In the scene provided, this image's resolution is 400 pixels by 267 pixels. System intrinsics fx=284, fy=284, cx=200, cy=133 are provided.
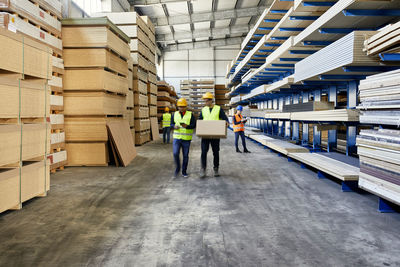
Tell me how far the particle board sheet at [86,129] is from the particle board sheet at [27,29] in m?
1.62

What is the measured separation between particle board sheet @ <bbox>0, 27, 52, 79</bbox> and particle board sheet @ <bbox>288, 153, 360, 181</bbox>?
4.67 metres

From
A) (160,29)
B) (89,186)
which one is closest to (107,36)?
(89,186)

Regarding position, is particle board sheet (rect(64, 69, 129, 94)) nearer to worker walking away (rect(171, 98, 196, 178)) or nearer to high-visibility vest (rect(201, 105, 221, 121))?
worker walking away (rect(171, 98, 196, 178))

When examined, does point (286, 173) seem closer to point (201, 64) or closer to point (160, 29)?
point (160, 29)

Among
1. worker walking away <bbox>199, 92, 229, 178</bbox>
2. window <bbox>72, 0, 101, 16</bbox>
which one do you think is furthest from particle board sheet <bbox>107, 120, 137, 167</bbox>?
window <bbox>72, 0, 101, 16</bbox>

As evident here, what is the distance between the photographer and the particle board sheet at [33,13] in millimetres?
4676

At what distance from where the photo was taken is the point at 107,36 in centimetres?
663

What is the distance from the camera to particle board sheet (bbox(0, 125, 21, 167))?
133 inches

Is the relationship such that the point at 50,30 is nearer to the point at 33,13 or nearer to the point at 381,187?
the point at 33,13

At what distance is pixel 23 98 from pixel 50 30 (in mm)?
2918

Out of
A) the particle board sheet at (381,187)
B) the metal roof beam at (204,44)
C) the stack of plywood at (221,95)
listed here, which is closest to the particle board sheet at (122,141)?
the particle board sheet at (381,187)

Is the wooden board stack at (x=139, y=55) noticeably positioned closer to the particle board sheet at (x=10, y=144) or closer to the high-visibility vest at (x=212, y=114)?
the high-visibility vest at (x=212, y=114)

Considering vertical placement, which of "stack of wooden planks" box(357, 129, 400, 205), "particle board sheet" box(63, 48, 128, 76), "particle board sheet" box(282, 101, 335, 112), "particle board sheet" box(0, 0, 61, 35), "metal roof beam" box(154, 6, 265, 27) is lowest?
"stack of wooden planks" box(357, 129, 400, 205)

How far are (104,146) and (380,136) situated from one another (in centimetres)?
561
